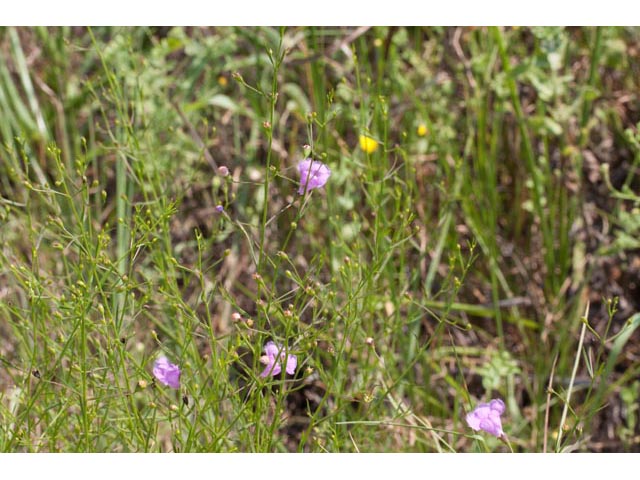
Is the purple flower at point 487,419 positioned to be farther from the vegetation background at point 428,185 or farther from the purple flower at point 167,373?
the vegetation background at point 428,185

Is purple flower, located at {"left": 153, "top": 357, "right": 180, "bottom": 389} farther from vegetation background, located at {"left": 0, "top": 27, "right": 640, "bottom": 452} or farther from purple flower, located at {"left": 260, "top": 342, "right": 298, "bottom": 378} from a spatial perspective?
vegetation background, located at {"left": 0, "top": 27, "right": 640, "bottom": 452}

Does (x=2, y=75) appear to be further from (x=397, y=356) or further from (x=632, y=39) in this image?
(x=632, y=39)

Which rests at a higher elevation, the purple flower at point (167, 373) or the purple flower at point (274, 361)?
the purple flower at point (274, 361)

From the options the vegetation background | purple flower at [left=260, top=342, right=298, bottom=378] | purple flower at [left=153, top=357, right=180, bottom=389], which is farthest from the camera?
the vegetation background

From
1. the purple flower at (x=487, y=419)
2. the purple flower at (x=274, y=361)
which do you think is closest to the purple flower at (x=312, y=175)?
the purple flower at (x=274, y=361)

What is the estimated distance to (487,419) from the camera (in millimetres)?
1134

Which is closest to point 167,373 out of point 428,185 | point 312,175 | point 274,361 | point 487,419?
point 274,361

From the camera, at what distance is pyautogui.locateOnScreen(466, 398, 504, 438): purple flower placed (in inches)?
44.2

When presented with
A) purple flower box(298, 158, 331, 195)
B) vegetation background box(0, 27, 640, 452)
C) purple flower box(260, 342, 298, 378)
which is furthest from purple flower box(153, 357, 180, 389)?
vegetation background box(0, 27, 640, 452)

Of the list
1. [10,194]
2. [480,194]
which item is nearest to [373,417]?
[480,194]

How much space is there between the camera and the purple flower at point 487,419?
1122mm

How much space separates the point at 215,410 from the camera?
1.15 metres

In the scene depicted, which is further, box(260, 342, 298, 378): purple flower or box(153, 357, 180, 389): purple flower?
Result: box(153, 357, 180, 389): purple flower

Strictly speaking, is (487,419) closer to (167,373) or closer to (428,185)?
(167,373)
